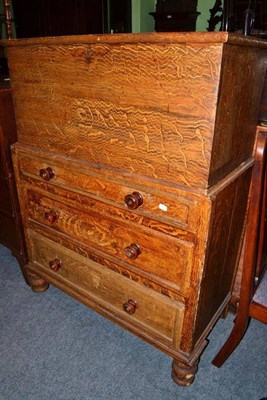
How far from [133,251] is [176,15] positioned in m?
4.85

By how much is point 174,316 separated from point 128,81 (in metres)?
1.01

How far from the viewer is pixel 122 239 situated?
1.40 metres

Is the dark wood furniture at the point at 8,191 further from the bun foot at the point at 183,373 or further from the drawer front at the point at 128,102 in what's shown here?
the bun foot at the point at 183,373

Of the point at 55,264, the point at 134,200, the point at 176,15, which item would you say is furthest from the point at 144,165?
the point at 176,15

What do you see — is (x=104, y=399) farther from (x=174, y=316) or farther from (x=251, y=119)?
(x=251, y=119)

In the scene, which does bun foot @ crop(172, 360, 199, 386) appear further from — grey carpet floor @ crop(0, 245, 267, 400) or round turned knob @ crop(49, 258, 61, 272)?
round turned knob @ crop(49, 258, 61, 272)

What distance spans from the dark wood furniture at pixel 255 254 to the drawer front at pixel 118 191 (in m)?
0.25

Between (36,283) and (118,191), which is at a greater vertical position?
(118,191)

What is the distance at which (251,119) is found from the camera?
4.22ft

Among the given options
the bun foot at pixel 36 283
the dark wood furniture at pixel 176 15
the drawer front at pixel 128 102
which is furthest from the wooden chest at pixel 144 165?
the dark wood furniture at pixel 176 15

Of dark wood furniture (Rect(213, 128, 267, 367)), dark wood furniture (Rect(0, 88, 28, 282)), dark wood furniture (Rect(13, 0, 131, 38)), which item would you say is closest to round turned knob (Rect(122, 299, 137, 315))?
dark wood furniture (Rect(213, 128, 267, 367))

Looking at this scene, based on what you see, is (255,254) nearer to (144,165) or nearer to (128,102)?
(144,165)

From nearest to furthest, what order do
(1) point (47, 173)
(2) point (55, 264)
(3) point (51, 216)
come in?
(1) point (47, 173) < (3) point (51, 216) < (2) point (55, 264)

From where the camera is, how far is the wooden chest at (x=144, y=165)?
3.26 ft
